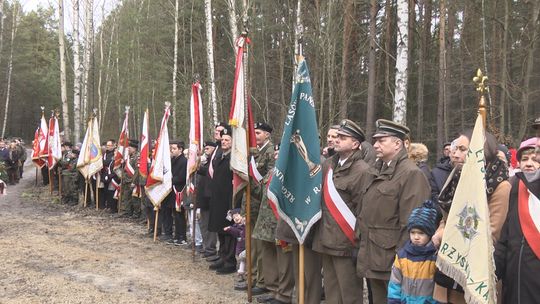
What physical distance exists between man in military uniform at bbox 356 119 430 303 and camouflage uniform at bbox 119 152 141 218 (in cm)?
804

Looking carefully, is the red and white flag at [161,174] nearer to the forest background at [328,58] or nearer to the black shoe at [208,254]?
the black shoe at [208,254]

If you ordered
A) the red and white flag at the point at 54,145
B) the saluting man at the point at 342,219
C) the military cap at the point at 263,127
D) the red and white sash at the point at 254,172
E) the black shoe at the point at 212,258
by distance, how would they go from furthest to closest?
the red and white flag at the point at 54,145 → the black shoe at the point at 212,258 → the military cap at the point at 263,127 → the red and white sash at the point at 254,172 → the saluting man at the point at 342,219

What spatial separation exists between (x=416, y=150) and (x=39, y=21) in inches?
2022

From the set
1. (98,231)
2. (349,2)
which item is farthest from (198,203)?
(349,2)

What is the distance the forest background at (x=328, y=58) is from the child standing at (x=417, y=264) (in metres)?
6.05

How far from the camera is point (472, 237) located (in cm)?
282

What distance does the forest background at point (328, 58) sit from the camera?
1677cm

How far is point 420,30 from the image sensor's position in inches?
746

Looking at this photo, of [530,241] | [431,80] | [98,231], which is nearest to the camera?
[530,241]

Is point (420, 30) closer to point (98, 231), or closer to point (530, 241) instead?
point (98, 231)

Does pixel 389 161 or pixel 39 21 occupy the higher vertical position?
pixel 39 21

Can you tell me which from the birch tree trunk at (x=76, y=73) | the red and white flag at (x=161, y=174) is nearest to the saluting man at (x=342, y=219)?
the red and white flag at (x=161, y=174)

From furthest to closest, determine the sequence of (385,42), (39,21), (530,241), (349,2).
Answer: (39,21) < (385,42) < (349,2) < (530,241)

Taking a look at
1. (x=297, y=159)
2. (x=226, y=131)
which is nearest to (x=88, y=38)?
(x=226, y=131)
